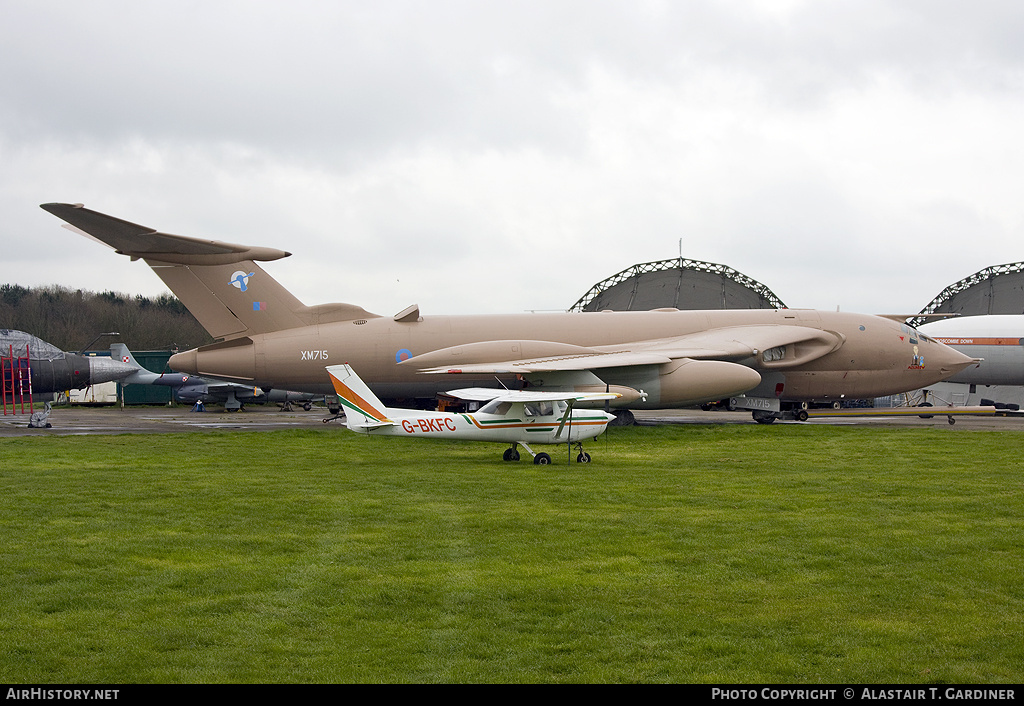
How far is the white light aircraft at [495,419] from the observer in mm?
17734

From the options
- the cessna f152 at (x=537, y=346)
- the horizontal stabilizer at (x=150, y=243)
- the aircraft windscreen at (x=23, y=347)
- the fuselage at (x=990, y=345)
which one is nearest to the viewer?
the horizontal stabilizer at (x=150, y=243)

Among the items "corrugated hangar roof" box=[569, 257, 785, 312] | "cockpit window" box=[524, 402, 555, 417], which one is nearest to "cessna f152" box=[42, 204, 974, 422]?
"cockpit window" box=[524, 402, 555, 417]

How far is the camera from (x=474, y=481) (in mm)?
15367

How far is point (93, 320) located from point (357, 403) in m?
75.3

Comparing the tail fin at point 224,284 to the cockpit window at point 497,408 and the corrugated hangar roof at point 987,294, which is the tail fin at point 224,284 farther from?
the corrugated hangar roof at point 987,294

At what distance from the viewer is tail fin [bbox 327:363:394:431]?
17.7m

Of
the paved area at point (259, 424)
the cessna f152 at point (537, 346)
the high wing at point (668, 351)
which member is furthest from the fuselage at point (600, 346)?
the paved area at point (259, 424)

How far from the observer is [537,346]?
27.8 meters

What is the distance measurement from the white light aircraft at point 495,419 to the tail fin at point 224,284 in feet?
33.2

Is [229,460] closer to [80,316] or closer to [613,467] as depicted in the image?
[613,467]

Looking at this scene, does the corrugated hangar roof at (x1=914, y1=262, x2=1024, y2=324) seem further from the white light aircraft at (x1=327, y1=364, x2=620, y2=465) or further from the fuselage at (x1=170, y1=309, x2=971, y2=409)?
the white light aircraft at (x1=327, y1=364, x2=620, y2=465)

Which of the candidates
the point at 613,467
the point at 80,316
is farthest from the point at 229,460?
the point at 80,316
